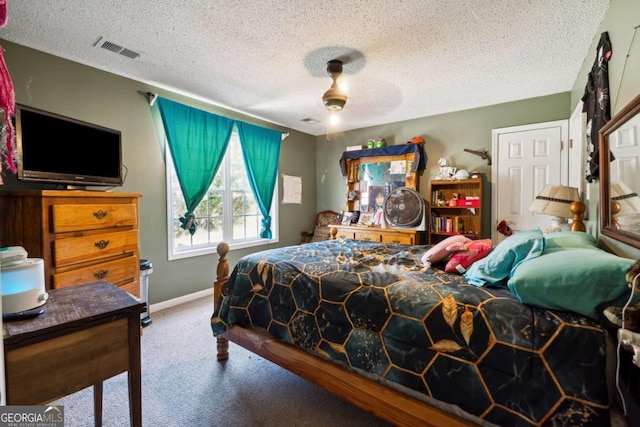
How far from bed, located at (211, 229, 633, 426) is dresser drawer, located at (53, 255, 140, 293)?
1.12 metres

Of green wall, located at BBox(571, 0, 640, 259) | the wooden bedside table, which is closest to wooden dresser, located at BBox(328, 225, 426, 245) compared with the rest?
green wall, located at BBox(571, 0, 640, 259)

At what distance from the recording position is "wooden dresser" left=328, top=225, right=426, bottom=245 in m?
3.69

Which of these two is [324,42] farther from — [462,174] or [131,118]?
[462,174]

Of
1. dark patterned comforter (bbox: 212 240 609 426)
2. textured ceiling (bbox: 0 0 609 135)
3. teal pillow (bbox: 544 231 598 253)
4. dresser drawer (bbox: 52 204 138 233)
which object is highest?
textured ceiling (bbox: 0 0 609 135)

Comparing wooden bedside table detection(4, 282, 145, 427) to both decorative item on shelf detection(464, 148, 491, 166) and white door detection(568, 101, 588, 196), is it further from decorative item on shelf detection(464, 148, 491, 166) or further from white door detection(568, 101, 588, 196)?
decorative item on shelf detection(464, 148, 491, 166)

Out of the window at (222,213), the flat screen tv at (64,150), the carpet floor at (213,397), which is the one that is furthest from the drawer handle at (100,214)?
the carpet floor at (213,397)

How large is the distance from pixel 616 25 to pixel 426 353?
6.98ft

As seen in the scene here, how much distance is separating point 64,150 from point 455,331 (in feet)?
9.56

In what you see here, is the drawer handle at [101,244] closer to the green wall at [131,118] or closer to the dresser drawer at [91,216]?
the dresser drawer at [91,216]

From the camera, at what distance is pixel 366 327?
1413mm

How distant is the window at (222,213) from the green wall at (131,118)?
91mm

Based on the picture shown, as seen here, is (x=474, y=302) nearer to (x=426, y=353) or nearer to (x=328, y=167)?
(x=426, y=353)

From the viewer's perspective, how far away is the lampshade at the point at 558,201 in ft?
7.30

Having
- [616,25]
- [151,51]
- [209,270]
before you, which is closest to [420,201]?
[616,25]
